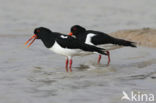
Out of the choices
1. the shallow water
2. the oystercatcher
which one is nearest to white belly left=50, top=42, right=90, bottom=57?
the oystercatcher

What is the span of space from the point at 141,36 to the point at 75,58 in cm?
245

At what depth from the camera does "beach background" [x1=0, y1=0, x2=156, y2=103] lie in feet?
26.1

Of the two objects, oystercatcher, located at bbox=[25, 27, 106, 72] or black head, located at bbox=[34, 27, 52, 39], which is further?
black head, located at bbox=[34, 27, 52, 39]

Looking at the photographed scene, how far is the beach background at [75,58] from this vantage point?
7969 millimetres

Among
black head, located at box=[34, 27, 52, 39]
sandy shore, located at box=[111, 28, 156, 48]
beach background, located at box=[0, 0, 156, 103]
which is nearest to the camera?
beach background, located at box=[0, 0, 156, 103]

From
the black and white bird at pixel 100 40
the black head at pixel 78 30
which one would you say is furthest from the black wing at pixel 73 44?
the black head at pixel 78 30

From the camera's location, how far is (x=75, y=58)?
1136 cm

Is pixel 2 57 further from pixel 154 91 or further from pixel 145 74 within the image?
pixel 154 91

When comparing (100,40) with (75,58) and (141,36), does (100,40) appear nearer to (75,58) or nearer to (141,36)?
(75,58)

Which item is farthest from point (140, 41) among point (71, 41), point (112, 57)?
point (71, 41)

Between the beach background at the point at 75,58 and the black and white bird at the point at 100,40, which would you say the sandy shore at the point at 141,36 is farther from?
the black and white bird at the point at 100,40

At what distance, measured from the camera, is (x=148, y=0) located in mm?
18875

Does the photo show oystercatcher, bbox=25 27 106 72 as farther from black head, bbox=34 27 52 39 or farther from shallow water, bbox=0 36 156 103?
shallow water, bbox=0 36 156 103

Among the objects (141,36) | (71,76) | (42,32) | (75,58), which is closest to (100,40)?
(75,58)
